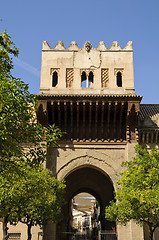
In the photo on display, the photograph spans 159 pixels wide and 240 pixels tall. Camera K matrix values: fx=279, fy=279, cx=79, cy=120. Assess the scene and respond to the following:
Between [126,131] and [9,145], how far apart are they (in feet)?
36.4

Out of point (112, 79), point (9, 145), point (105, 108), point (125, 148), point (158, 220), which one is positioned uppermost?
point (112, 79)

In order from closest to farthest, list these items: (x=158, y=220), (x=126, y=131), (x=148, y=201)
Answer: (x=148, y=201), (x=158, y=220), (x=126, y=131)

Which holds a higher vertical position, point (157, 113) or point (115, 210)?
point (157, 113)

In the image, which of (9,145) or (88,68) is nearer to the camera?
(9,145)

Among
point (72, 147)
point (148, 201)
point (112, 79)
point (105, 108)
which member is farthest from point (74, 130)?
point (148, 201)

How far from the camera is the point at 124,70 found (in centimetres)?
1942

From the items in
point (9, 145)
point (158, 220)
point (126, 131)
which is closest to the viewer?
point (9, 145)

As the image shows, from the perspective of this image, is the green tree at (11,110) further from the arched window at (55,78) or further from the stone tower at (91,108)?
the arched window at (55,78)

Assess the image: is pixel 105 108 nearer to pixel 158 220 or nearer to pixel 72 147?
pixel 72 147

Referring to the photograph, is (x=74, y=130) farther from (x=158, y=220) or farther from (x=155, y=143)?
(x=158, y=220)

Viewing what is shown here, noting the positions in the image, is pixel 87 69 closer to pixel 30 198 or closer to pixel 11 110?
pixel 30 198

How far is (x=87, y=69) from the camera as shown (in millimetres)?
19344

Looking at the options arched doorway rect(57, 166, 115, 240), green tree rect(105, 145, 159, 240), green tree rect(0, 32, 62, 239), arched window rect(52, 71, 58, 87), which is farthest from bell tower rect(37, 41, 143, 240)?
green tree rect(0, 32, 62, 239)

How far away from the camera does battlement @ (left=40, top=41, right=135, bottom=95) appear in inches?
742
